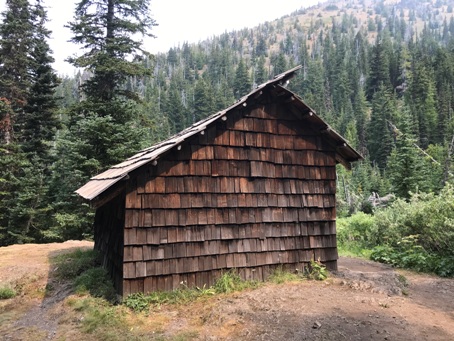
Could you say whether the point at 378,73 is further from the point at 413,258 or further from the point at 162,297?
the point at 162,297

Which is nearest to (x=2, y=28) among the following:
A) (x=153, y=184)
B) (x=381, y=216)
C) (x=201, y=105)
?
(x=153, y=184)

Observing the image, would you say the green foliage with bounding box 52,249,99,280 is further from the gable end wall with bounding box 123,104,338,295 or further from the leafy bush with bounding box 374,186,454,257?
the leafy bush with bounding box 374,186,454,257

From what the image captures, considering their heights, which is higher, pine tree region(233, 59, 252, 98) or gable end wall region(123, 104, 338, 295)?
pine tree region(233, 59, 252, 98)

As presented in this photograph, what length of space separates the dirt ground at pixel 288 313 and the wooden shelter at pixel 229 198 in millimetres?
936

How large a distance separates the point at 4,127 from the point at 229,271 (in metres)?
20.6

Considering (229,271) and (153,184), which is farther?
(229,271)

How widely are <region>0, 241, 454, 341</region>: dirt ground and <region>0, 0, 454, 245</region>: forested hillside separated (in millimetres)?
9113

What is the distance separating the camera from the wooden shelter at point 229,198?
7898mm

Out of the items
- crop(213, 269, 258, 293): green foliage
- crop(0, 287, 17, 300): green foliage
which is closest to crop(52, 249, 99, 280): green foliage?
crop(0, 287, 17, 300): green foliage

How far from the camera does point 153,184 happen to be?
26.5 ft

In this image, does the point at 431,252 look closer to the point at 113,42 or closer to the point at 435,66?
the point at 113,42

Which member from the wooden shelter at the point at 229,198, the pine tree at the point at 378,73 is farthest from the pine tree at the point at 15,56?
the pine tree at the point at 378,73

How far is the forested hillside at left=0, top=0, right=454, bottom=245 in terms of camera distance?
61.4 feet

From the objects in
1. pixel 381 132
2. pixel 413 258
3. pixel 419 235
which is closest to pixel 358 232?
pixel 419 235
